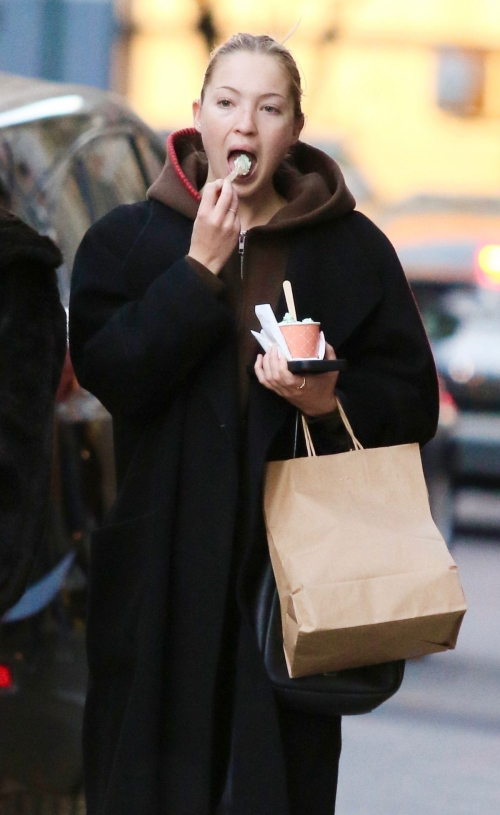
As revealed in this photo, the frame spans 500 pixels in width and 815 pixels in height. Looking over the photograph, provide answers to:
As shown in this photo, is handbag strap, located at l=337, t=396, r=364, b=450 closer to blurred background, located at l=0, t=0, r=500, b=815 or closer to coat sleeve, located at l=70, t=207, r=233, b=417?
coat sleeve, located at l=70, t=207, r=233, b=417

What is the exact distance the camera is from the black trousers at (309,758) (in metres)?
2.67

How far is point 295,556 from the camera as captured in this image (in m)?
2.49

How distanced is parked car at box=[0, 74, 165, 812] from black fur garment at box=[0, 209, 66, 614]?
3.58ft

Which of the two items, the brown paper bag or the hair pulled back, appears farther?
the hair pulled back

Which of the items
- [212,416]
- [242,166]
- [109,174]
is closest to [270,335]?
[212,416]

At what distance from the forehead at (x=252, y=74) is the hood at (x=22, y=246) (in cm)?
43

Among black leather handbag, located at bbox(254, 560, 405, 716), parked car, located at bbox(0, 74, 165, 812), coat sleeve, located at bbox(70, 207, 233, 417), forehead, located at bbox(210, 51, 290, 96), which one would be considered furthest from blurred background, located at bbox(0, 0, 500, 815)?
black leather handbag, located at bbox(254, 560, 405, 716)

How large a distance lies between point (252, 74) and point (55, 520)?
4.45 feet

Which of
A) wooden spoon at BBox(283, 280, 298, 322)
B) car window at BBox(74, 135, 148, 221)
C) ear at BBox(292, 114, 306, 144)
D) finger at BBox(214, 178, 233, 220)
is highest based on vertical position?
ear at BBox(292, 114, 306, 144)

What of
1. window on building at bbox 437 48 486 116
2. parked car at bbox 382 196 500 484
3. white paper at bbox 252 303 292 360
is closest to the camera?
white paper at bbox 252 303 292 360

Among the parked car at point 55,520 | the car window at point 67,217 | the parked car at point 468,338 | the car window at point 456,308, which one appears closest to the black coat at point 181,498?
the parked car at point 55,520

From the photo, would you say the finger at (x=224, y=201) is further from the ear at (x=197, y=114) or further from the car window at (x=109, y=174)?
the car window at (x=109, y=174)

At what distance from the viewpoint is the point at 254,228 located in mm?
2668

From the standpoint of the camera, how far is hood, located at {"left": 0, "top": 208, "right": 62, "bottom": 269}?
242cm
